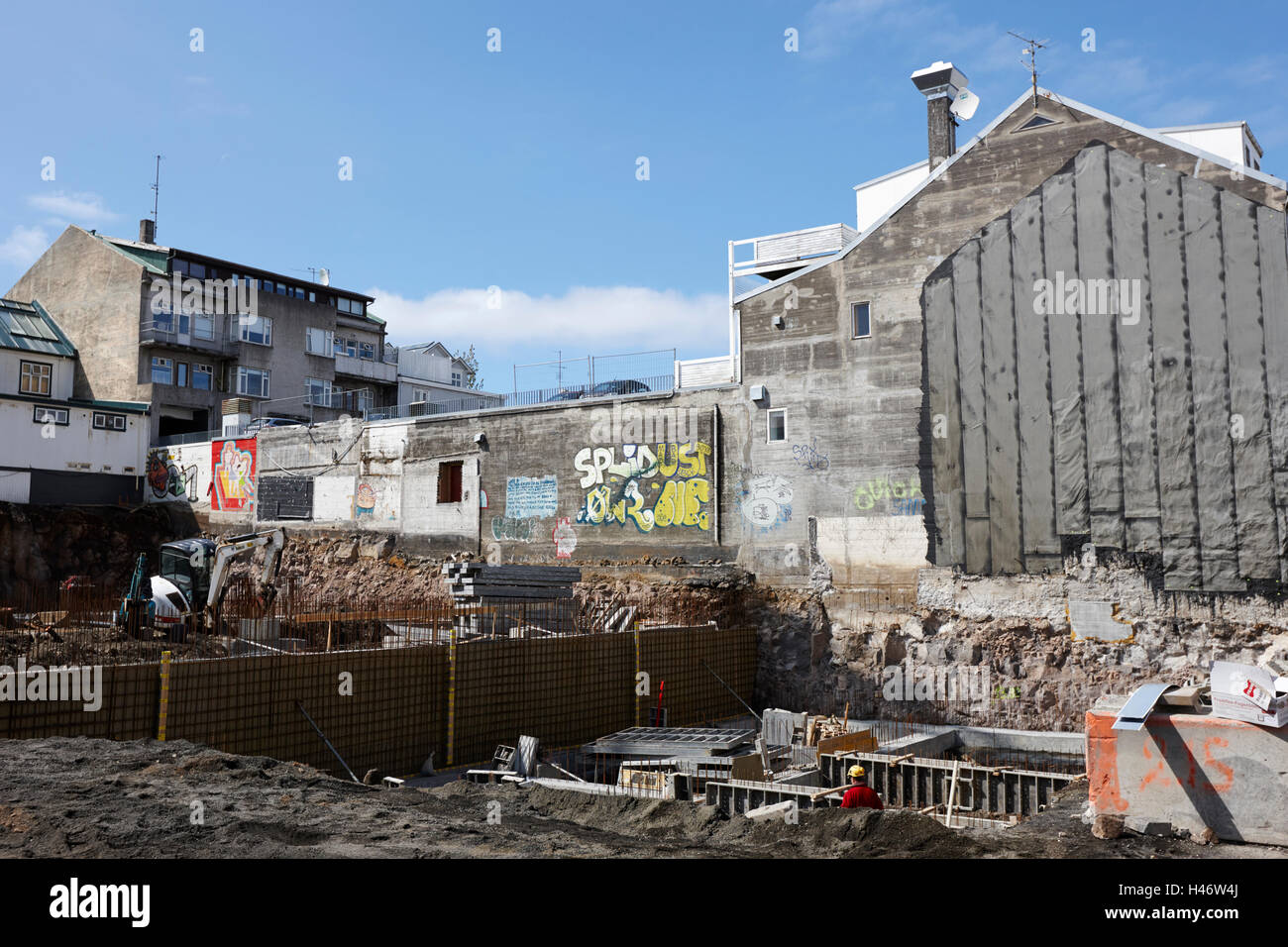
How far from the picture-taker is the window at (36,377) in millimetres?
47969

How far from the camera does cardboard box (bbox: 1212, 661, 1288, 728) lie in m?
10.0

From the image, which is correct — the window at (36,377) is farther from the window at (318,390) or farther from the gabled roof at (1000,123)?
the gabled roof at (1000,123)

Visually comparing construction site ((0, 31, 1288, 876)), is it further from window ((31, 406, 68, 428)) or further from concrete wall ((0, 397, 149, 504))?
window ((31, 406, 68, 428))

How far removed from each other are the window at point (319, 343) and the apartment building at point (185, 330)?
0.19 feet

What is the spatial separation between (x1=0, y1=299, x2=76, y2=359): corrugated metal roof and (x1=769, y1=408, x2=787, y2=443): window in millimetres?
38828

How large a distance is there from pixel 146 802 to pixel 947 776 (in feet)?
39.4

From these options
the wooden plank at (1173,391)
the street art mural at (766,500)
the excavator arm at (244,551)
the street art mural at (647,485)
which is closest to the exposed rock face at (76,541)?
the excavator arm at (244,551)

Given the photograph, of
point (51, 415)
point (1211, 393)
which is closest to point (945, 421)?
point (1211, 393)

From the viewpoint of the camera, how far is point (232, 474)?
43.5 m

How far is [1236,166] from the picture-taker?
22.3 meters

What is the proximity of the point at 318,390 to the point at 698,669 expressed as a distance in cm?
3910

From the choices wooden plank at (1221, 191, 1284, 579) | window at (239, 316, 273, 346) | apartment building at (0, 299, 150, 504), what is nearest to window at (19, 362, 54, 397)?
apartment building at (0, 299, 150, 504)
